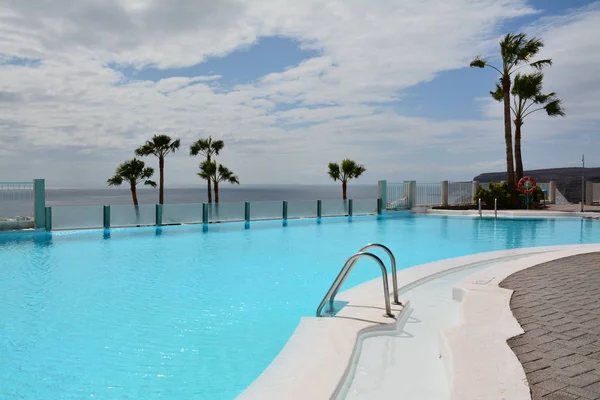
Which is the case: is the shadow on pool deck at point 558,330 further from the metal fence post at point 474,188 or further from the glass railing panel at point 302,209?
the metal fence post at point 474,188

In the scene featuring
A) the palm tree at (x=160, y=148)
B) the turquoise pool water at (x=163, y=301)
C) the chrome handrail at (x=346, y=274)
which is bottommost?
the turquoise pool water at (x=163, y=301)

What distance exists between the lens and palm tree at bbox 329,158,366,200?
3269 centimetres

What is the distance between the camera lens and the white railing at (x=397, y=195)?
2598cm

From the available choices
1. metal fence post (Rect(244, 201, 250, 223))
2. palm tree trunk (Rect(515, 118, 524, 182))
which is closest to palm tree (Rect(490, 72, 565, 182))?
palm tree trunk (Rect(515, 118, 524, 182))

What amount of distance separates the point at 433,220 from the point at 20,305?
18550mm

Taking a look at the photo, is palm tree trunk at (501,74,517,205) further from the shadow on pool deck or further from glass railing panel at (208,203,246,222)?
the shadow on pool deck

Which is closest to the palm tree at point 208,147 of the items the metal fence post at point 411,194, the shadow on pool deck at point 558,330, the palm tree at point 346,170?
the palm tree at point 346,170

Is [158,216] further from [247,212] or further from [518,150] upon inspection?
[518,150]

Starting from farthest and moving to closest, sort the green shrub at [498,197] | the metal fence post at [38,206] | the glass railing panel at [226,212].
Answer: the green shrub at [498,197], the glass railing panel at [226,212], the metal fence post at [38,206]

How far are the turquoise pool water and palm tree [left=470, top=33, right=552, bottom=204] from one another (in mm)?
11205

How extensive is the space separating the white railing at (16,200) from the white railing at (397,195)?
55.3 ft

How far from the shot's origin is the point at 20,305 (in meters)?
7.23

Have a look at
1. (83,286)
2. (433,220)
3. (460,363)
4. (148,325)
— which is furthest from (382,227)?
(460,363)

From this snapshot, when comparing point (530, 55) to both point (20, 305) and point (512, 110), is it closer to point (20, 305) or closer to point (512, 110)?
point (512, 110)
